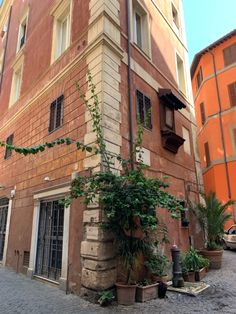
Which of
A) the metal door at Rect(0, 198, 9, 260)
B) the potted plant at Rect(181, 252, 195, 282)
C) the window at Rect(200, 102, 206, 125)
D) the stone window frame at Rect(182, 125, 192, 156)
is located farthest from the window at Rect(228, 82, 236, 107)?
the metal door at Rect(0, 198, 9, 260)

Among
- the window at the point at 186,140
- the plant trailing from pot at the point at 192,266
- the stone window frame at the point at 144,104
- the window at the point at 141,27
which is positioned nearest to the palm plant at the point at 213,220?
the plant trailing from pot at the point at 192,266

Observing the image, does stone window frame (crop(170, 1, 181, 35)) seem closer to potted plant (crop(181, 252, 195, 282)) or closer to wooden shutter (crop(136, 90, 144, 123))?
wooden shutter (crop(136, 90, 144, 123))

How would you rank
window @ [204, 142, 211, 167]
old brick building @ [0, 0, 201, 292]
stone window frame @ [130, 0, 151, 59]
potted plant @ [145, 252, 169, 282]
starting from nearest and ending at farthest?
1. potted plant @ [145, 252, 169, 282]
2. old brick building @ [0, 0, 201, 292]
3. stone window frame @ [130, 0, 151, 59]
4. window @ [204, 142, 211, 167]

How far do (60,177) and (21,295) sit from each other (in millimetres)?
2851

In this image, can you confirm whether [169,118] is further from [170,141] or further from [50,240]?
[50,240]

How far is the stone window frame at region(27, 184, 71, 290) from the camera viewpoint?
19.6ft

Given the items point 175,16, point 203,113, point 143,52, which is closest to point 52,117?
point 143,52

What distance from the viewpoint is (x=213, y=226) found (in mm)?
8719

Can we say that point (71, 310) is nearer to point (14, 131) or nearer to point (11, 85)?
point (14, 131)

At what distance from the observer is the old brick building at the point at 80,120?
6.12 meters

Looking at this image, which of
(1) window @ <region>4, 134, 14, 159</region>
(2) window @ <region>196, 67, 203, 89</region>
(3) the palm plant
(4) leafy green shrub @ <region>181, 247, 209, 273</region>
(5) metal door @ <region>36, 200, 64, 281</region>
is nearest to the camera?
(5) metal door @ <region>36, 200, 64, 281</region>

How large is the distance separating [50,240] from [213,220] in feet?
17.7

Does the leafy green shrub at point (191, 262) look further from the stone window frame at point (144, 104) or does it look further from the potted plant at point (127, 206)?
the stone window frame at point (144, 104)

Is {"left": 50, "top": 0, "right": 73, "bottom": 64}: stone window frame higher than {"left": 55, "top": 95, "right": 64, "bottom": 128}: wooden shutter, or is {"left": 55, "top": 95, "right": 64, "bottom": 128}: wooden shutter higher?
{"left": 50, "top": 0, "right": 73, "bottom": 64}: stone window frame
